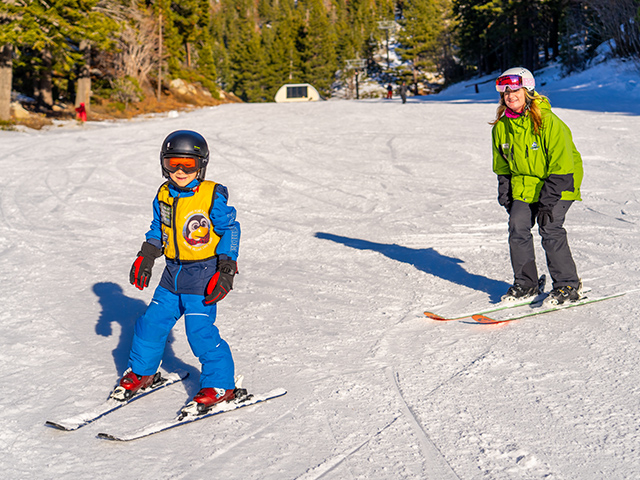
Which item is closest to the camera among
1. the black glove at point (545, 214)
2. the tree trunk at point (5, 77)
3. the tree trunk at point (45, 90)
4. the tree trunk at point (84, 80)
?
the black glove at point (545, 214)

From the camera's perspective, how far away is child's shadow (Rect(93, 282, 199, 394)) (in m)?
4.18

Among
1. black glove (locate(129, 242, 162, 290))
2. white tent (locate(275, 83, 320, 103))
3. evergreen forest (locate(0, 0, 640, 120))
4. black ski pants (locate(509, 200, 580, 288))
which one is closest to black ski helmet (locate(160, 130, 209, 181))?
black glove (locate(129, 242, 162, 290))

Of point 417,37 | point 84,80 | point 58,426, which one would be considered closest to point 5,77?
point 84,80

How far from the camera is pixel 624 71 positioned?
25703mm

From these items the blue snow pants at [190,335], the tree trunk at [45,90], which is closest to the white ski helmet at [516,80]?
the blue snow pants at [190,335]

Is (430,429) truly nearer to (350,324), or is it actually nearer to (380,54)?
(350,324)

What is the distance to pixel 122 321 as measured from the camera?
16.8 feet

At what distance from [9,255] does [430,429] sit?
20.4 feet

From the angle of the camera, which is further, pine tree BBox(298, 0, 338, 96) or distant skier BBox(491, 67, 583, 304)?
pine tree BBox(298, 0, 338, 96)

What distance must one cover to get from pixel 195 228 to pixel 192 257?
0.58 feet

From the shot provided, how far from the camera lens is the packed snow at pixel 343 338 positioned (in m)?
2.92

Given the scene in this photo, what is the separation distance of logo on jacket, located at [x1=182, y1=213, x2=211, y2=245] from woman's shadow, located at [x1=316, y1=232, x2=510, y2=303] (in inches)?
124

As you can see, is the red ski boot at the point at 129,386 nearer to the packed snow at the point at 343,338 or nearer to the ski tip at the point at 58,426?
the packed snow at the point at 343,338

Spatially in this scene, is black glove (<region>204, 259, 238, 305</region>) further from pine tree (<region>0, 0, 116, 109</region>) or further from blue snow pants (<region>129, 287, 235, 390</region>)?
pine tree (<region>0, 0, 116, 109</region>)
